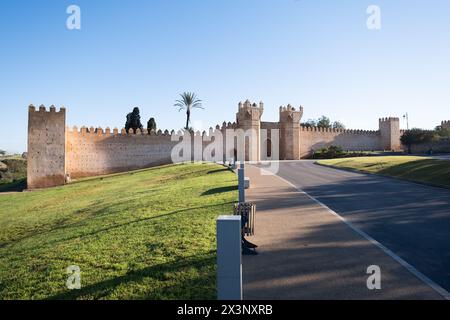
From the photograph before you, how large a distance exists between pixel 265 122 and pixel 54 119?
23775 millimetres

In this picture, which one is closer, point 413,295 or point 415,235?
point 413,295

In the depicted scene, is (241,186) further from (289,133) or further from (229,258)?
(289,133)

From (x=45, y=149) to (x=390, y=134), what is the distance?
47.2 meters

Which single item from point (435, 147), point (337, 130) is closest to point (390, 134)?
point (435, 147)

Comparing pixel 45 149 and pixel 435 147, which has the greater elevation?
pixel 435 147

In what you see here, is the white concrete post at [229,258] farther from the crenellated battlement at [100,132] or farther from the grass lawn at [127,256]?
the crenellated battlement at [100,132]

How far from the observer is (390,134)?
50.7 meters

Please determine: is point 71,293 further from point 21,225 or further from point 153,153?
point 153,153

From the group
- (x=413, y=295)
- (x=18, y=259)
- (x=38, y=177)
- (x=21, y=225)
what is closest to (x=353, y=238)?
(x=413, y=295)

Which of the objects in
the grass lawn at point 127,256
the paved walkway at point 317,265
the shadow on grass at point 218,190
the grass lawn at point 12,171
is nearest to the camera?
the paved walkway at point 317,265

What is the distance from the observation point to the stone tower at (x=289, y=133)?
41.7 m

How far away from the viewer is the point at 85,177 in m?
32.5

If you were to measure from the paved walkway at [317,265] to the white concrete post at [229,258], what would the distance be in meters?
0.95

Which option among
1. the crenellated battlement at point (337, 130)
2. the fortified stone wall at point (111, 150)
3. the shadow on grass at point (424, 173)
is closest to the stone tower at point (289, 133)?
the crenellated battlement at point (337, 130)
